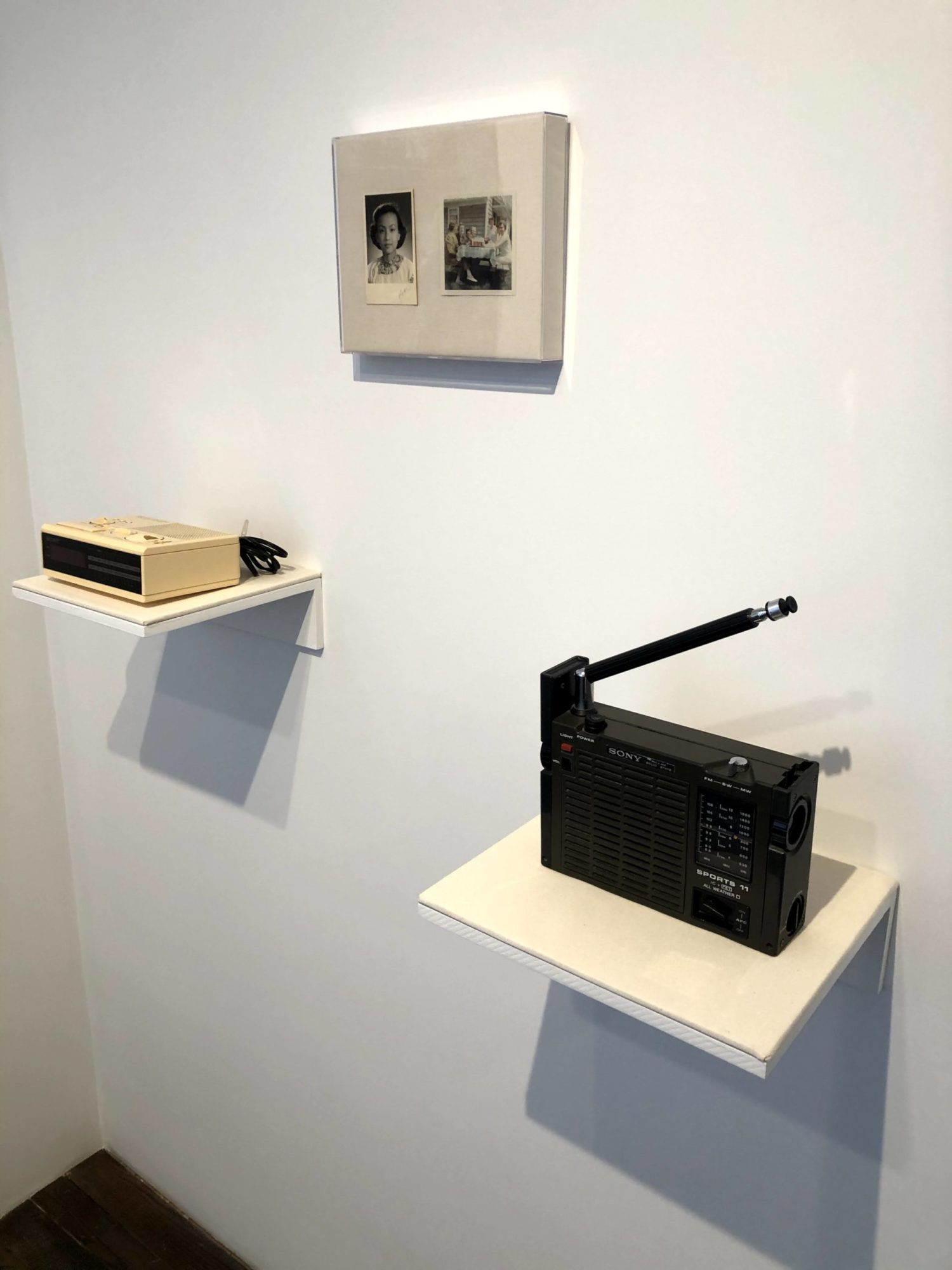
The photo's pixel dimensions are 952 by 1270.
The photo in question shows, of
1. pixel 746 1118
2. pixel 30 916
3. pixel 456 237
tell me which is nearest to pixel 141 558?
pixel 456 237

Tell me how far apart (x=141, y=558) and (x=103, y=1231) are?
1.47 m

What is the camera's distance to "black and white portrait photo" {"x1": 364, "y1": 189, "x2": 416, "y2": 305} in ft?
3.78

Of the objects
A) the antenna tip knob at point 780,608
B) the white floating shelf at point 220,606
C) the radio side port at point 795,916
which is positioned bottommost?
the radio side port at point 795,916

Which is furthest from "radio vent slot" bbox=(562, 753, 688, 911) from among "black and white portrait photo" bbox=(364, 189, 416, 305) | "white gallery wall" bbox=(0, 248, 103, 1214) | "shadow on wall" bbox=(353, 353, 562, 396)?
"white gallery wall" bbox=(0, 248, 103, 1214)

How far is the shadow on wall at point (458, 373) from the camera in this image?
3.78 ft

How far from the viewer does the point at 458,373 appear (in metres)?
1.22

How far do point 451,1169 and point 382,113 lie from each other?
144cm

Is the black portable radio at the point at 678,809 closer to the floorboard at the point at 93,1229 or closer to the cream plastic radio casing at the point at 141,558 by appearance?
the cream plastic radio casing at the point at 141,558

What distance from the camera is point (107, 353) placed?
5.32ft

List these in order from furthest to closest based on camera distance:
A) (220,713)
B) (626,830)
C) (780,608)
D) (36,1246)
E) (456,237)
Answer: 1. (36,1246)
2. (220,713)
3. (456,237)
4. (626,830)
5. (780,608)

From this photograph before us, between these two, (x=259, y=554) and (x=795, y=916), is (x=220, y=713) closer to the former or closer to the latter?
(x=259, y=554)

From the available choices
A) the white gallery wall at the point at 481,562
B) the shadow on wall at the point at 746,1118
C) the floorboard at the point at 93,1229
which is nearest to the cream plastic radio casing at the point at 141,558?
the white gallery wall at the point at 481,562

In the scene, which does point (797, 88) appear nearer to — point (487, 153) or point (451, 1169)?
point (487, 153)

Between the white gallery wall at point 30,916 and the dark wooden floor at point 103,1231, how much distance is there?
0.17ft
